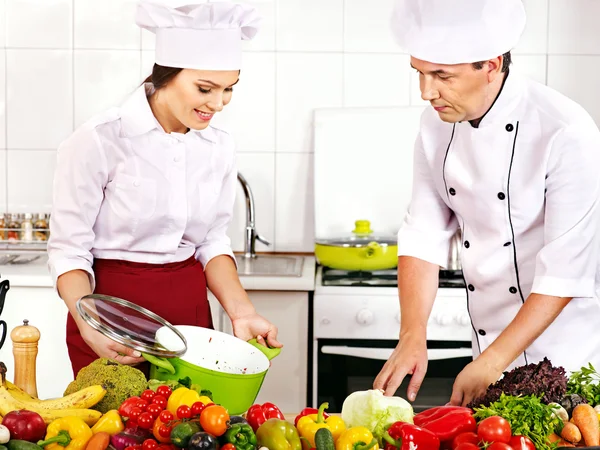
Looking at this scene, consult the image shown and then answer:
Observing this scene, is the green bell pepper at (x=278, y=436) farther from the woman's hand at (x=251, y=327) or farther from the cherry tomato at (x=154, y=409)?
the woman's hand at (x=251, y=327)

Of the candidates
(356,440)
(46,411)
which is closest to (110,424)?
(46,411)

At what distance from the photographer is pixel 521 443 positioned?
1260mm

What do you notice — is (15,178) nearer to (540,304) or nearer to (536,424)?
(540,304)

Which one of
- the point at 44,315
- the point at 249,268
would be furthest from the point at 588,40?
the point at 44,315

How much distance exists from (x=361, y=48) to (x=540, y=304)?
1954mm

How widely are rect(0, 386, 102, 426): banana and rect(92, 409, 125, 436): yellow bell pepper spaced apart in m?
0.04

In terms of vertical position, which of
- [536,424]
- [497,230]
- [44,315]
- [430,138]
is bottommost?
[44,315]

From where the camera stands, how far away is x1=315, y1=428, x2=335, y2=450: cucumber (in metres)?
1.27

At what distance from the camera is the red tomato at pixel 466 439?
1.29 m

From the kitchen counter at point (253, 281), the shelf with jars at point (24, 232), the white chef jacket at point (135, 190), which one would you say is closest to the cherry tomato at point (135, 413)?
the white chef jacket at point (135, 190)

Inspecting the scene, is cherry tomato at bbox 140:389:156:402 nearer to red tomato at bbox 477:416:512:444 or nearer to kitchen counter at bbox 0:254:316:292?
red tomato at bbox 477:416:512:444

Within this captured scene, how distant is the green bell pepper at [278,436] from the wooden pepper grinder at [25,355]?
55 cm

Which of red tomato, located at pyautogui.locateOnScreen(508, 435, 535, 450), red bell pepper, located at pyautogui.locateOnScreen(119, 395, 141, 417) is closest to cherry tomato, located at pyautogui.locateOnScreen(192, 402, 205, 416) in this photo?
red bell pepper, located at pyautogui.locateOnScreen(119, 395, 141, 417)

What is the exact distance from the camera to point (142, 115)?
6.38 feet
